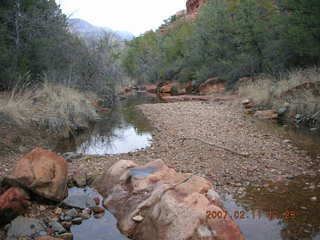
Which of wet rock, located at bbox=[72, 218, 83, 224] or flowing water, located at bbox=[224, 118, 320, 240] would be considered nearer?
flowing water, located at bbox=[224, 118, 320, 240]

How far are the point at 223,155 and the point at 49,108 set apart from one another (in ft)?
17.0

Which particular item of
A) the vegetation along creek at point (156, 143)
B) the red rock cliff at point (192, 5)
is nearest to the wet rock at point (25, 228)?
the vegetation along creek at point (156, 143)

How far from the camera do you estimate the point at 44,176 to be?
4.44 meters

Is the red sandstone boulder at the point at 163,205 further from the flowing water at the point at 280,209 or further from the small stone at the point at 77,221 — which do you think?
the flowing water at the point at 280,209

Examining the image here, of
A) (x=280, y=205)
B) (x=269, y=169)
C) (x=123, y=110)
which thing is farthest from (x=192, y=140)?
(x=123, y=110)

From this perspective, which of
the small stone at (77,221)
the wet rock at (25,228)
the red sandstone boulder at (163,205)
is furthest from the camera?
the small stone at (77,221)

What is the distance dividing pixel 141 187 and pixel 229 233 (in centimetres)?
143

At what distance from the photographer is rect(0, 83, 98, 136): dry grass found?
25.4ft

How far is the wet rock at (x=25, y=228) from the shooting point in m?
3.60

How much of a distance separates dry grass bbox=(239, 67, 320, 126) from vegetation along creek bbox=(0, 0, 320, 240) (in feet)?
0.16

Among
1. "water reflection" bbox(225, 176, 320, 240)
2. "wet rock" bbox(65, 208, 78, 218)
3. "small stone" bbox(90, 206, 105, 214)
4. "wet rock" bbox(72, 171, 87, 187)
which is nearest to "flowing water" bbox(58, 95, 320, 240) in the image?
"water reflection" bbox(225, 176, 320, 240)

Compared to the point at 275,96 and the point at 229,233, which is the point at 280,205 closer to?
the point at 229,233

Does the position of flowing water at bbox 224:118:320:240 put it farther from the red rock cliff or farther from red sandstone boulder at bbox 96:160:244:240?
the red rock cliff

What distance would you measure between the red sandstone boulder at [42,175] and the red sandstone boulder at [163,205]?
2.18ft
